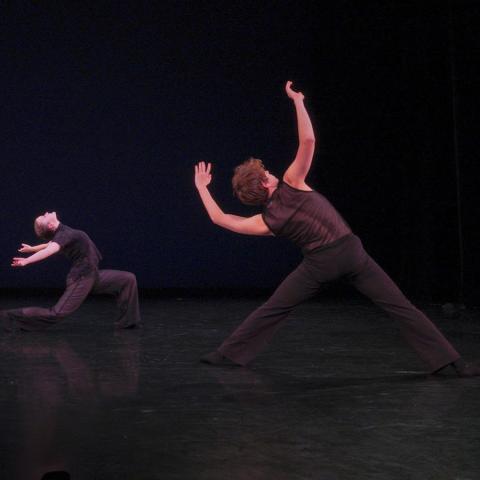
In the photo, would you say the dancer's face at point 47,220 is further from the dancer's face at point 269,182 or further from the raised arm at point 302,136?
the raised arm at point 302,136

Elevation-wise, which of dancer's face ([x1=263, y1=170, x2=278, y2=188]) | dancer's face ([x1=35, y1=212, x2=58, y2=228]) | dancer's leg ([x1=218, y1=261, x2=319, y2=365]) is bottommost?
dancer's leg ([x1=218, y1=261, x2=319, y2=365])

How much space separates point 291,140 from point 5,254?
3.38 meters

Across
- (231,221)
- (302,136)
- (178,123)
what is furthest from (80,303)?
(178,123)

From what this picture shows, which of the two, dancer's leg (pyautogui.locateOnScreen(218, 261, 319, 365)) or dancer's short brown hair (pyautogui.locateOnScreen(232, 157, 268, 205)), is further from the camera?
dancer's leg (pyautogui.locateOnScreen(218, 261, 319, 365))

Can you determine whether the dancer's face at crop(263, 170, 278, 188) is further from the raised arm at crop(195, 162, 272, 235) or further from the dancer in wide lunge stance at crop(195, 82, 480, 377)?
the raised arm at crop(195, 162, 272, 235)

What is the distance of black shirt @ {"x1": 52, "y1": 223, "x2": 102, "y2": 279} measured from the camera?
20.0 feet

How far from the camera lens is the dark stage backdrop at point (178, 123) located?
9133 mm

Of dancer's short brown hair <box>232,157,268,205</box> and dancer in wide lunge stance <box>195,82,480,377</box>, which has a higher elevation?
dancer's short brown hair <box>232,157,268,205</box>

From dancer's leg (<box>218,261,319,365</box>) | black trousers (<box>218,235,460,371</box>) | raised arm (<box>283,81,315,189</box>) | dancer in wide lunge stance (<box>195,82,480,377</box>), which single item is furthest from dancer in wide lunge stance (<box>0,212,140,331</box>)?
raised arm (<box>283,81,315,189</box>)

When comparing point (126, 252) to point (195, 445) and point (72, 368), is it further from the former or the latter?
point (195, 445)

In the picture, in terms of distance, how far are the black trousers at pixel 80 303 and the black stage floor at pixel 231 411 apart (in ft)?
0.67

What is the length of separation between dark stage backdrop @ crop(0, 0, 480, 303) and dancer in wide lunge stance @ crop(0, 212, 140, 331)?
9.88ft

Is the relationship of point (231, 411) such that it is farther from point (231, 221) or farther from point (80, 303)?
point (80, 303)

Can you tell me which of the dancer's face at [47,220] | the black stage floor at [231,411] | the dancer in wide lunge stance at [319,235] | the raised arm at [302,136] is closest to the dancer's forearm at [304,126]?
the raised arm at [302,136]
